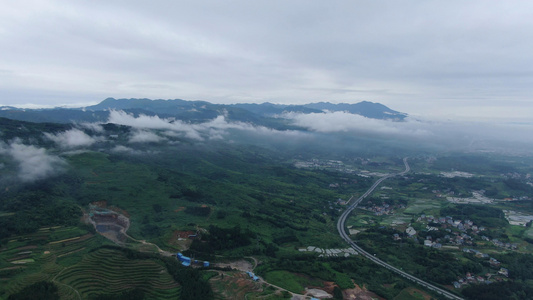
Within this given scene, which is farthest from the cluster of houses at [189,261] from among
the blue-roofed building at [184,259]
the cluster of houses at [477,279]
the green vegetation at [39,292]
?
the cluster of houses at [477,279]

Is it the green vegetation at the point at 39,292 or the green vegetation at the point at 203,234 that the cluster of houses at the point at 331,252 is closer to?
the green vegetation at the point at 203,234

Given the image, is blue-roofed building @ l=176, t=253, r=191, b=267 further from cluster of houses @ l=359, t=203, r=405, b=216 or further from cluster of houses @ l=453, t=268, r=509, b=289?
cluster of houses @ l=359, t=203, r=405, b=216

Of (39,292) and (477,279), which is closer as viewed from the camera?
(39,292)

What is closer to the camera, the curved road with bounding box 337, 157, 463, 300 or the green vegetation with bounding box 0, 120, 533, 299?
the green vegetation with bounding box 0, 120, 533, 299

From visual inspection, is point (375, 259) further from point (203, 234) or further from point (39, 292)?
point (39, 292)

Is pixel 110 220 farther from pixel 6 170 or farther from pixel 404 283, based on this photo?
pixel 404 283

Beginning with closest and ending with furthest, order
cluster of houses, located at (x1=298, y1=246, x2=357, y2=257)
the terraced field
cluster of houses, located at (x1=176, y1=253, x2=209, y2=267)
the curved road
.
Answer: the terraced field → the curved road → cluster of houses, located at (x1=176, y1=253, x2=209, y2=267) → cluster of houses, located at (x1=298, y1=246, x2=357, y2=257)

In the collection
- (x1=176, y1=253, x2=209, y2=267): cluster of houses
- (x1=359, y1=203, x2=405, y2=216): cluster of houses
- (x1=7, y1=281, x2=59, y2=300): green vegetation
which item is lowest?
(x1=359, y1=203, x2=405, y2=216): cluster of houses

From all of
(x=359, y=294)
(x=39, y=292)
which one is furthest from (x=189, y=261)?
(x=359, y=294)

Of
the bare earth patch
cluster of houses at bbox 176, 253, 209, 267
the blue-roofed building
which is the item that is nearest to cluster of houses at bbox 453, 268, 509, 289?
the bare earth patch
